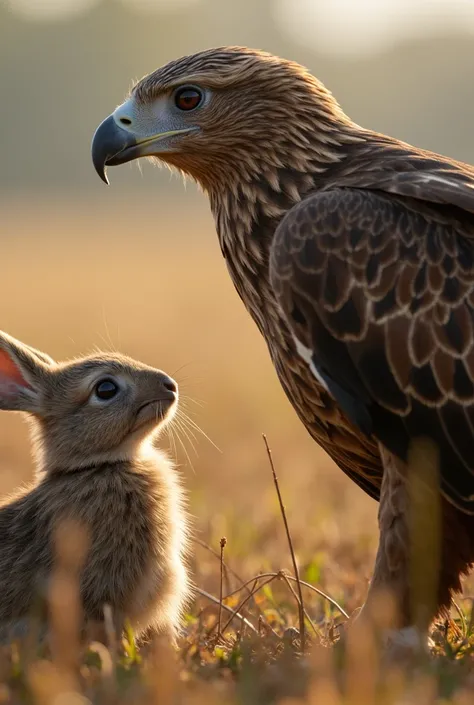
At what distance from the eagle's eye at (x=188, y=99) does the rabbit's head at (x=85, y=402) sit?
130 cm

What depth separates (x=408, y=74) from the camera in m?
102

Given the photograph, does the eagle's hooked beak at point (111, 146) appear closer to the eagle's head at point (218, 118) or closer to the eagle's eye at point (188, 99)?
the eagle's head at point (218, 118)

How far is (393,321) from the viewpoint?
5316mm

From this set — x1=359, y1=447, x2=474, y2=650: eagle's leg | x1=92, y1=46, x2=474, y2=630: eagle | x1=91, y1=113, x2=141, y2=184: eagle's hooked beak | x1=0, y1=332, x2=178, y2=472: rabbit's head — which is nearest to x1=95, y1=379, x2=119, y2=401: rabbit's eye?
x1=0, y1=332, x2=178, y2=472: rabbit's head

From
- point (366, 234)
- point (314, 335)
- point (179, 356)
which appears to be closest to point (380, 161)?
point (366, 234)

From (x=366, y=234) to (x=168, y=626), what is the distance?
6.08ft

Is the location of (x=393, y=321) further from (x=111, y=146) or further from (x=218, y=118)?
(x=111, y=146)

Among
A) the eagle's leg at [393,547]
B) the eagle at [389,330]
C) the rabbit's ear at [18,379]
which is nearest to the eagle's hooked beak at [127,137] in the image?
the eagle at [389,330]

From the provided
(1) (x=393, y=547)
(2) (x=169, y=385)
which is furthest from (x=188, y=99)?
(1) (x=393, y=547)

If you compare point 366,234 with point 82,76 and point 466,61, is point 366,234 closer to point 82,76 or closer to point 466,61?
point 82,76

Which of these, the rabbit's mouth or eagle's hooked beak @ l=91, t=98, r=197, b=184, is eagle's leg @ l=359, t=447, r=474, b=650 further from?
eagle's hooked beak @ l=91, t=98, r=197, b=184

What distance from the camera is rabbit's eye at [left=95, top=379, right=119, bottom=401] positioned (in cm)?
612

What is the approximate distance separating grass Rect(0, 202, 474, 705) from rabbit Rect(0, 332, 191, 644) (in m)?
0.18

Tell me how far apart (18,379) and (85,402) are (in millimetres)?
378
